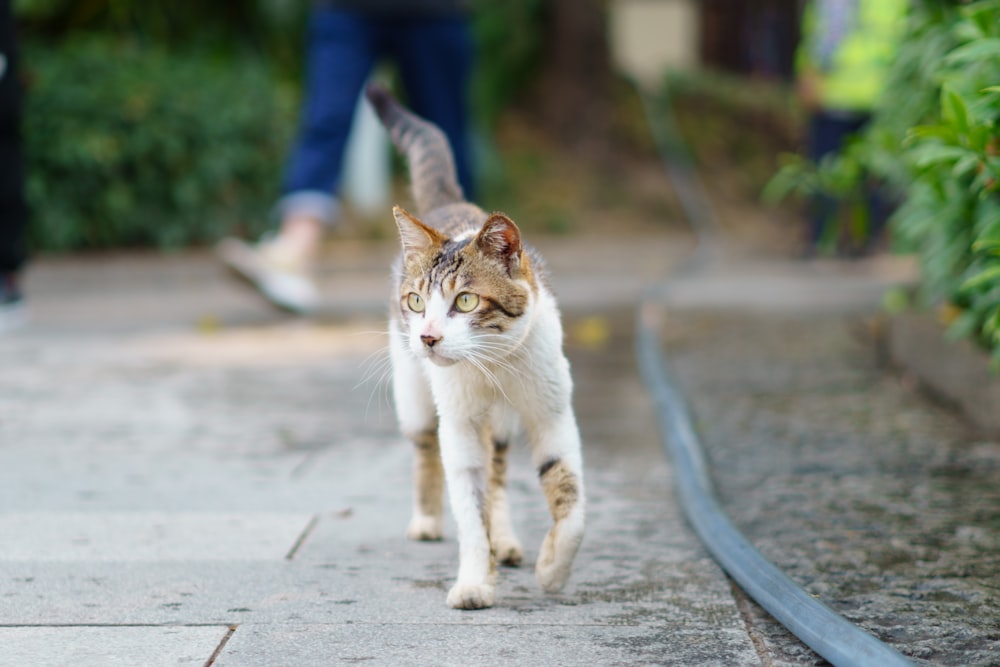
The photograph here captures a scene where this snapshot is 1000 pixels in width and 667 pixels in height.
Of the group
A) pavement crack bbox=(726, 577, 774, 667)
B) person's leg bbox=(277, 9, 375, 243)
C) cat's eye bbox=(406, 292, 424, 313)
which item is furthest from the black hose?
person's leg bbox=(277, 9, 375, 243)

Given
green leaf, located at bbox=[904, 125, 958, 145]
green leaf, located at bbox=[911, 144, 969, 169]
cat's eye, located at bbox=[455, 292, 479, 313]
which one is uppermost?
green leaf, located at bbox=[904, 125, 958, 145]

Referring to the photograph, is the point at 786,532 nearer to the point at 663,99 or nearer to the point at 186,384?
the point at 186,384

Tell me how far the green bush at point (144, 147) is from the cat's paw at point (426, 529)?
6.45m

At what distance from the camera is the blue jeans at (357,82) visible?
5941 mm

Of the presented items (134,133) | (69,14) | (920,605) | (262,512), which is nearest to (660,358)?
(262,512)

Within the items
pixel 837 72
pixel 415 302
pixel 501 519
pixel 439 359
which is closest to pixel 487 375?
pixel 439 359

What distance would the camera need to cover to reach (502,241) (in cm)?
258

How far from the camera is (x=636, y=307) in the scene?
23.2 ft

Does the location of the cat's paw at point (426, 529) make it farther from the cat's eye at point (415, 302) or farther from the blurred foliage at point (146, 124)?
the blurred foliage at point (146, 124)

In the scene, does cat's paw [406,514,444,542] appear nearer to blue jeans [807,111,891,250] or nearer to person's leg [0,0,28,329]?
person's leg [0,0,28,329]

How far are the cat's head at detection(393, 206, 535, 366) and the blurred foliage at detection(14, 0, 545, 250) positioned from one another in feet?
22.1

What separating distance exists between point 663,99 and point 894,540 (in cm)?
1231

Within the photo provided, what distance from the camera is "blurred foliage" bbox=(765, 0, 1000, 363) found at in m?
2.73

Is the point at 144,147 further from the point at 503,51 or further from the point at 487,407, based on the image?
the point at 487,407
